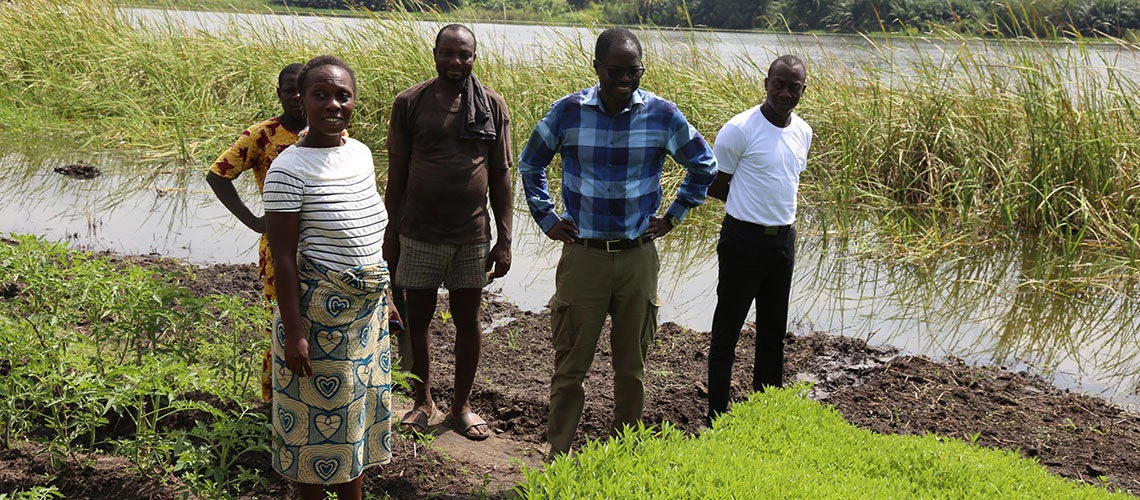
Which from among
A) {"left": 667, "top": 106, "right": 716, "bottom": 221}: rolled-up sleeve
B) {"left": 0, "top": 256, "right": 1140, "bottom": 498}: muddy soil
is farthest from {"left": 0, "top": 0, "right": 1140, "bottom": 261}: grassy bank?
{"left": 667, "top": 106, "right": 716, "bottom": 221}: rolled-up sleeve

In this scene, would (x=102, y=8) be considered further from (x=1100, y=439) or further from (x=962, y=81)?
(x=1100, y=439)

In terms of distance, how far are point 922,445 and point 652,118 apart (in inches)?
60.4

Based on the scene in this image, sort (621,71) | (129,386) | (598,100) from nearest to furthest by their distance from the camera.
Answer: (129,386) → (621,71) → (598,100)

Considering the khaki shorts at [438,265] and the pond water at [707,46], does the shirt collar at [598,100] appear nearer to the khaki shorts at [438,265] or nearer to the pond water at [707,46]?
the khaki shorts at [438,265]

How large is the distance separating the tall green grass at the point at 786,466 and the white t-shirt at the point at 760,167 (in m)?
0.85

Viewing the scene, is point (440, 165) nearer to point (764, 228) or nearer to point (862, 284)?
point (764, 228)

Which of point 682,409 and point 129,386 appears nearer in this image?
point 129,386

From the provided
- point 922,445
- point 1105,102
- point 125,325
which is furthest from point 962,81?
point 125,325

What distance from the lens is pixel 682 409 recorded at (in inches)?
201

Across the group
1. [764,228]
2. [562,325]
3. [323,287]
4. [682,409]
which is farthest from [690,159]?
[323,287]

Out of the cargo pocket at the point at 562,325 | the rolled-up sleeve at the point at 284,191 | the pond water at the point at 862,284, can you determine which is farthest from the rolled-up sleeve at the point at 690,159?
the pond water at the point at 862,284

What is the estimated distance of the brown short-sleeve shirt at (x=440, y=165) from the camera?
14.7 feet

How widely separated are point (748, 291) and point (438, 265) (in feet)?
4.36

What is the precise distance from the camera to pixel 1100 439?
4879 mm
